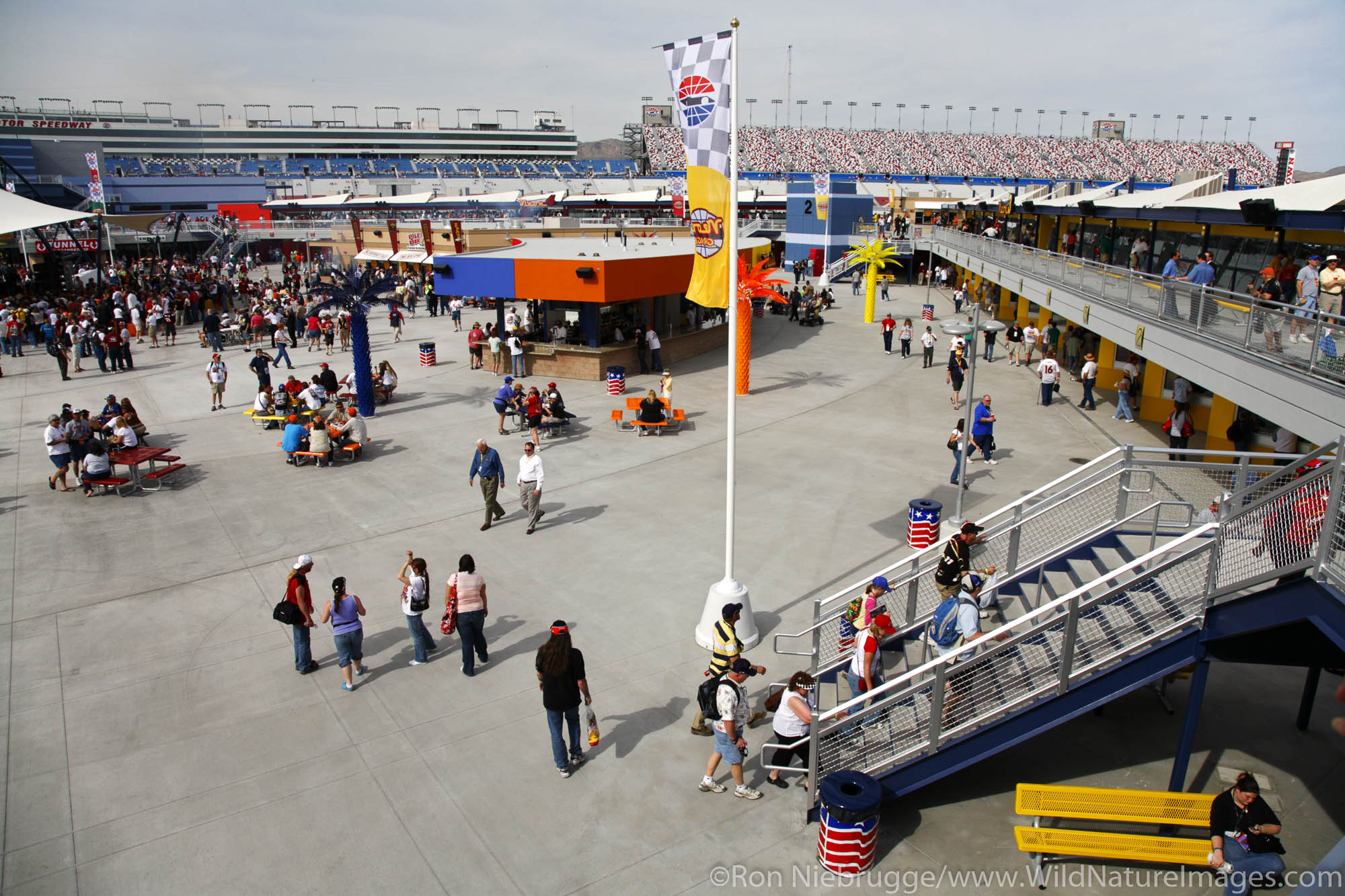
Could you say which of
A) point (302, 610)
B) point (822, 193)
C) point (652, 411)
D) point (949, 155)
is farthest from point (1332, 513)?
point (949, 155)

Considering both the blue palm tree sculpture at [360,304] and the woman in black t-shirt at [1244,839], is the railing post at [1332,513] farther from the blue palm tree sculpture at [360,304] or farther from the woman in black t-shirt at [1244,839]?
the blue palm tree sculpture at [360,304]

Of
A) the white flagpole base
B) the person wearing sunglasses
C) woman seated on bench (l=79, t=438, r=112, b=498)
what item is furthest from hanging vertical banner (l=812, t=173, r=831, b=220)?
the person wearing sunglasses

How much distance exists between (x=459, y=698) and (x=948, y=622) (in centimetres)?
495

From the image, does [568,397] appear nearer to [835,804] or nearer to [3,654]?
[3,654]

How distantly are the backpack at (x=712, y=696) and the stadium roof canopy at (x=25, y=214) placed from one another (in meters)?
32.0

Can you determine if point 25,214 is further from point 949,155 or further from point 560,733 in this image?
point 949,155

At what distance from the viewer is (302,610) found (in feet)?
28.0

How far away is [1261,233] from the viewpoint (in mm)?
17297

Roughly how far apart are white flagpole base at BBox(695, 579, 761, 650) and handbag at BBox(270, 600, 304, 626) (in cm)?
430

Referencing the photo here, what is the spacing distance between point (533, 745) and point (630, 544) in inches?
185

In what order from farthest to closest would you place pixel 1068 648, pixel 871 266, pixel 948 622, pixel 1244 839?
pixel 871 266
pixel 948 622
pixel 1068 648
pixel 1244 839

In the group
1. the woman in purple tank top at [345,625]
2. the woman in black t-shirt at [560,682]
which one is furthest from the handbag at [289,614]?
the woman in black t-shirt at [560,682]

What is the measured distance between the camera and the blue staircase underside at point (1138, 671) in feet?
20.7

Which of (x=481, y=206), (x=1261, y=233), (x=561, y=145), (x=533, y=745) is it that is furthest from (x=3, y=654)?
(x=561, y=145)
